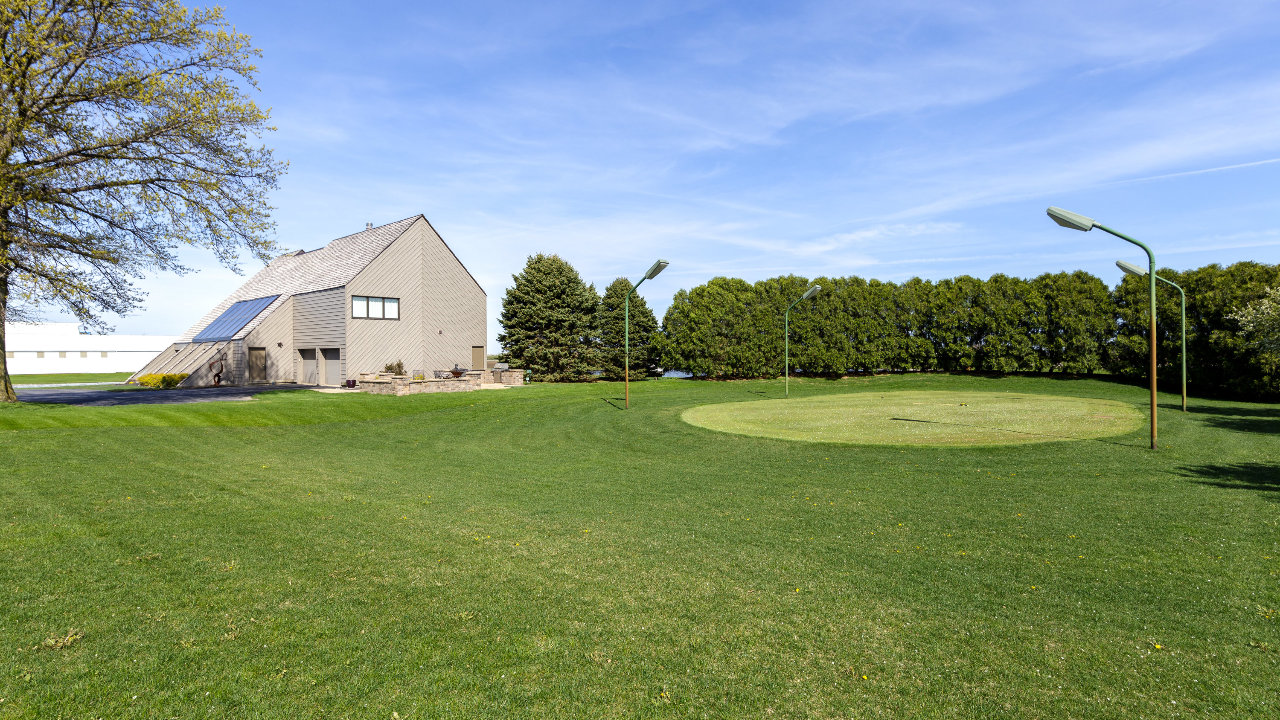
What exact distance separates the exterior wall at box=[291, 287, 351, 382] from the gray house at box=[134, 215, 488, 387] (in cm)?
6

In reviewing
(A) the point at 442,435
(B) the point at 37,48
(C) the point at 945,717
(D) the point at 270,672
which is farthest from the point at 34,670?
(B) the point at 37,48

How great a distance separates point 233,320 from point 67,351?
102ft

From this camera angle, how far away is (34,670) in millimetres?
3922

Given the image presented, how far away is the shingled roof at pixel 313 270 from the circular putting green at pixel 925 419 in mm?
24749

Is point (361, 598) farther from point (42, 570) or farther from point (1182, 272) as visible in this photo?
point (1182, 272)

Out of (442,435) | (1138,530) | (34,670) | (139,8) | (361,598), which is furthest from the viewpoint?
(139,8)

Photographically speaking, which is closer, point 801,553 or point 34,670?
point 34,670

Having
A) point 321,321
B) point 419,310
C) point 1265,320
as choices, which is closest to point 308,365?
point 321,321

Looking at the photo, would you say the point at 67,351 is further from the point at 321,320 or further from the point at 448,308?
the point at 448,308

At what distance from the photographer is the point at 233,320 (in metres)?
40.8

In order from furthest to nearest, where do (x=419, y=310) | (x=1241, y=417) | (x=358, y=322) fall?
(x=419, y=310), (x=358, y=322), (x=1241, y=417)

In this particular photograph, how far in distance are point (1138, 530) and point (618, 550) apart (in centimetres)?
633

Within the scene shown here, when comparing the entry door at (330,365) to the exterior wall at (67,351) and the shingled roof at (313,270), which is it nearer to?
the shingled roof at (313,270)

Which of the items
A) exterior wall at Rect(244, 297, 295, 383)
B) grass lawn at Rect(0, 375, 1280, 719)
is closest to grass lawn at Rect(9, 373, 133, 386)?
exterior wall at Rect(244, 297, 295, 383)
